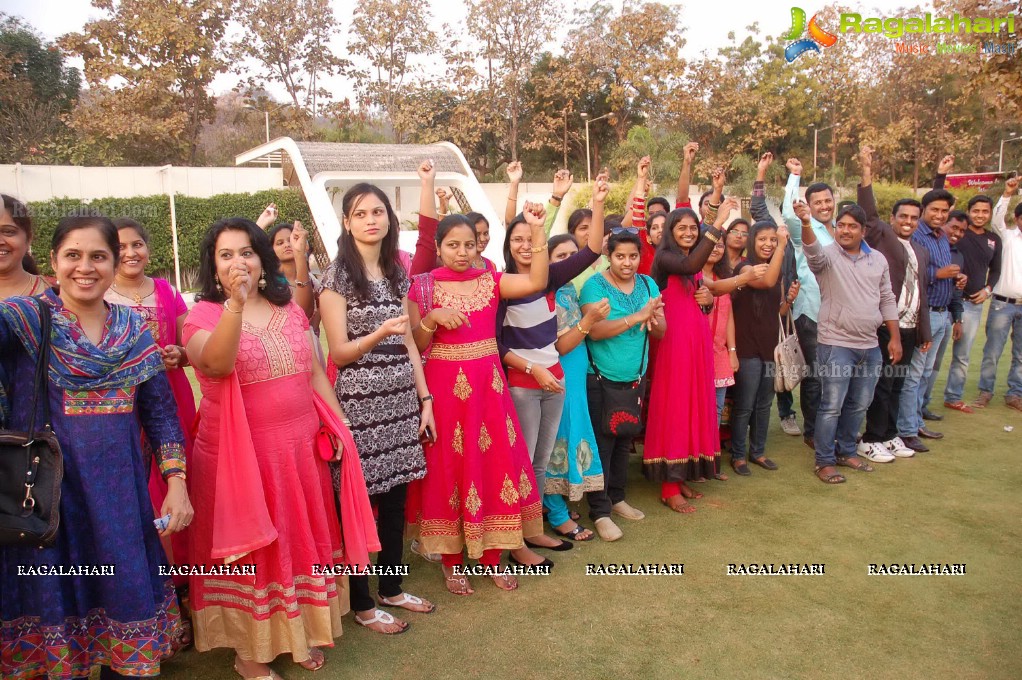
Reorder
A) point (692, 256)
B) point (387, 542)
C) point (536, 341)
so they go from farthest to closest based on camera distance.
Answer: point (692, 256) → point (536, 341) → point (387, 542)

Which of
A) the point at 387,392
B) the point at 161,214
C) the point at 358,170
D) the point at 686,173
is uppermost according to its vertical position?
the point at 358,170

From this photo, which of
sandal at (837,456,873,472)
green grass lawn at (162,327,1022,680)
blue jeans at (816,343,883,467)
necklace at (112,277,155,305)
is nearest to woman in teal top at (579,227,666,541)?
green grass lawn at (162,327,1022,680)

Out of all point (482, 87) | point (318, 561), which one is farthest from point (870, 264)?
point (482, 87)

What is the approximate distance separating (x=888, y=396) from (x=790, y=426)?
86 cm

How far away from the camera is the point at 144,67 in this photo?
23109 mm

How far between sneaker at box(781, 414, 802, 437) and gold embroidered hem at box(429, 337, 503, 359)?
363cm

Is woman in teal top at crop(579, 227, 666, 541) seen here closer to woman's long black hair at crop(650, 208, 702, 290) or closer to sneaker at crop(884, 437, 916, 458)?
woman's long black hair at crop(650, 208, 702, 290)

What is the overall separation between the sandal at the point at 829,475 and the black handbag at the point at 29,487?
446 centimetres

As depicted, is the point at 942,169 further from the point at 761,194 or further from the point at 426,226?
the point at 426,226

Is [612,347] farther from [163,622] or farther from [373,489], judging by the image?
[163,622]

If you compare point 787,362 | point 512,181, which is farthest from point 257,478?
point 787,362

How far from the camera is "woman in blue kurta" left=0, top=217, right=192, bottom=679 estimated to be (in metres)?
Result: 2.20

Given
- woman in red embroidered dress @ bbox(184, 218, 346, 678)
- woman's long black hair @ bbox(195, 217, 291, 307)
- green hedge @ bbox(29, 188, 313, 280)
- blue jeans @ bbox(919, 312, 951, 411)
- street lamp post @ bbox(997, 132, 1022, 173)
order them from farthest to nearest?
street lamp post @ bbox(997, 132, 1022, 173), green hedge @ bbox(29, 188, 313, 280), blue jeans @ bbox(919, 312, 951, 411), woman's long black hair @ bbox(195, 217, 291, 307), woman in red embroidered dress @ bbox(184, 218, 346, 678)

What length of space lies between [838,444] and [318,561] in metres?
3.97
